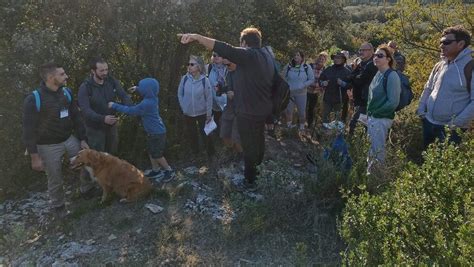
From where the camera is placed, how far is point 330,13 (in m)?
11.3

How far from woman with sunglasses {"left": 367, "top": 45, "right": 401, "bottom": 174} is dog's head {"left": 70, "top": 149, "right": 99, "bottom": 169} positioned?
10.8 feet

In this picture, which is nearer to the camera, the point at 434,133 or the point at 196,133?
the point at 434,133

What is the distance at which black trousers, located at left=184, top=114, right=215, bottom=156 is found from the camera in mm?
6426

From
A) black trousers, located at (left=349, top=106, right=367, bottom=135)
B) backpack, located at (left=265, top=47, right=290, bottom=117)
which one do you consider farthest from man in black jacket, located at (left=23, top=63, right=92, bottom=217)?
black trousers, located at (left=349, top=106, right=367, bottom=135)

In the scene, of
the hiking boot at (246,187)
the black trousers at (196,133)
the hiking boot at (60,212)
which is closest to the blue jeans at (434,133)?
the hiking boot at (246,187)

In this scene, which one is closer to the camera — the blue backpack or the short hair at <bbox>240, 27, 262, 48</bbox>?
the short hair at <bbox>240, 27, 262, 48</bbox>

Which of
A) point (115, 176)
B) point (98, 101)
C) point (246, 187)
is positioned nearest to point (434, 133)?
point (246, 187)

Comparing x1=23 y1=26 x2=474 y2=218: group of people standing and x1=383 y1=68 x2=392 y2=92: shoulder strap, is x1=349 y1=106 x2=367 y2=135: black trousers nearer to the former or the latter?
x1=23 y1=26 x2=474 y2=218: group of people standing

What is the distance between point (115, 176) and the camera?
5363 mm

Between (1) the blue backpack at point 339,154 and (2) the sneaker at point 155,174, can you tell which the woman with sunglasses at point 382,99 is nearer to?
(1) the blue backpack at point 339,154

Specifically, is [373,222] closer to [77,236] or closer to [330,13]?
[77,236]

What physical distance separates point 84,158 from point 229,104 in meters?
2.18

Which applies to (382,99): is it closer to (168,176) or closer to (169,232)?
(169,232)

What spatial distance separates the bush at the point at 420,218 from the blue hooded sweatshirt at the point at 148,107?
3.18m
